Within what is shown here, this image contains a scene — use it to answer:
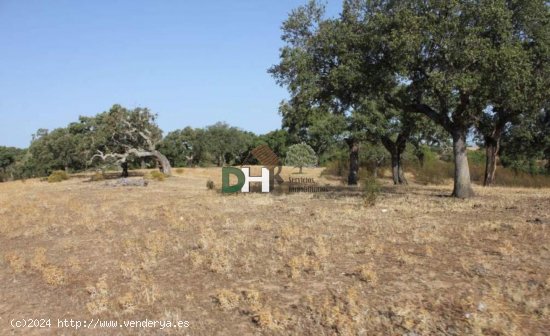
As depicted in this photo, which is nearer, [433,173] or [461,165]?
[461,165]

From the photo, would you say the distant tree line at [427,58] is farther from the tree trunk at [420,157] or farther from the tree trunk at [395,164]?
the tree trunk at [420,157]

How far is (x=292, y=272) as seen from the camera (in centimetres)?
874

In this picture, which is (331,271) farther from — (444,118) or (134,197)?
(134,197)

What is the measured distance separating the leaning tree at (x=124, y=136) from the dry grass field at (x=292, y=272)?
23.3m

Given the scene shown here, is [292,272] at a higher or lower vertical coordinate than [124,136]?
lower

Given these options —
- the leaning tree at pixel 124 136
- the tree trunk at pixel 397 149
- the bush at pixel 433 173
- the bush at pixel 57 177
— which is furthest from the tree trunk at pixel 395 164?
the bush at pixel 57 177

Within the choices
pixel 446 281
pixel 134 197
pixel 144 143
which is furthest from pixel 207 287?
pixel 144 143

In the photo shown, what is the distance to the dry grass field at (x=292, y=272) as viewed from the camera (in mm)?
6680

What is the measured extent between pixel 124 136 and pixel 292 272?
3490 cm

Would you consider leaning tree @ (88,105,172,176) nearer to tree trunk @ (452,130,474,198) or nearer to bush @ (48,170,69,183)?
bush @ (48,170,69,183)

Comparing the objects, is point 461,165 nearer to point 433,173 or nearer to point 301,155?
point 433,173

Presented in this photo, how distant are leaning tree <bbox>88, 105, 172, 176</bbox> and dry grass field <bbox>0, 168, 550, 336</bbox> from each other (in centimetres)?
2326

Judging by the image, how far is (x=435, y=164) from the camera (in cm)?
4484

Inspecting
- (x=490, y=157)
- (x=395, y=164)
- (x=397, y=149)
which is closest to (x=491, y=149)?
(x=490, y=157)
